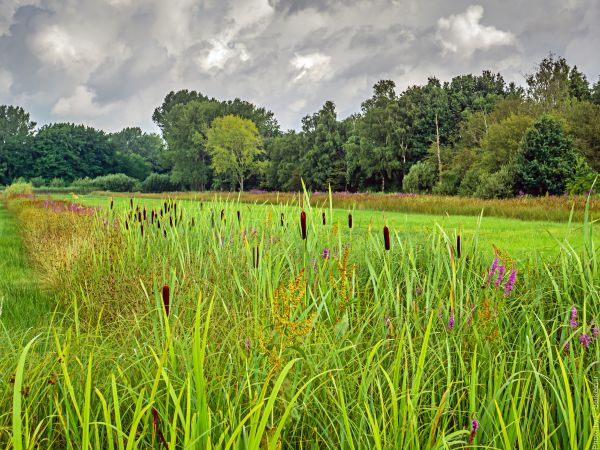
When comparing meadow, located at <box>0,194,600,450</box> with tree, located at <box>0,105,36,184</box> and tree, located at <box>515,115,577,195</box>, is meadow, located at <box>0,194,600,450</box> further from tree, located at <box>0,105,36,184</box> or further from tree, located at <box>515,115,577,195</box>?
tree, located at <box>0,105,36,184</box>

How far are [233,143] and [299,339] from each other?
4761cm

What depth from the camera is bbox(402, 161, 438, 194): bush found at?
111ft

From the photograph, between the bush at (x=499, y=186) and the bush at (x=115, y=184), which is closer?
the bush at (x=499, y=186)

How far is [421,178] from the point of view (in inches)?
1342

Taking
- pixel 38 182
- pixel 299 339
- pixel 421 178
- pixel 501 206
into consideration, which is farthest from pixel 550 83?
pixel 38 182

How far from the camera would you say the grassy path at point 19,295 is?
3.66 meters

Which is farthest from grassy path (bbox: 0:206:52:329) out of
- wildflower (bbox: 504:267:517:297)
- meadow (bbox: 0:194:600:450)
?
wildflower (bbox: 504:267:517:297)

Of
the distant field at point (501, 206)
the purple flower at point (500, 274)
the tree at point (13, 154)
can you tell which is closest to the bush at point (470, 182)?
the distant field at point (501, 206)

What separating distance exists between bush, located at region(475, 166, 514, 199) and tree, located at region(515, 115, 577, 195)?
0.51 m

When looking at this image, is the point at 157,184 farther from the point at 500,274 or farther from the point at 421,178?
the point at 500,274

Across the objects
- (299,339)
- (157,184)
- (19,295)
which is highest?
(157,184)

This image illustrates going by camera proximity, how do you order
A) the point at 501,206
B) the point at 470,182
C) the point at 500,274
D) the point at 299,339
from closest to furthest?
the point at 299,339
the point at 500,274
the point at 501,206
the point at 470,182

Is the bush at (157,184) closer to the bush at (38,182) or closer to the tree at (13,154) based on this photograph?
the bush at (38,182)

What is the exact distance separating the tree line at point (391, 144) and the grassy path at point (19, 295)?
1434 cm
